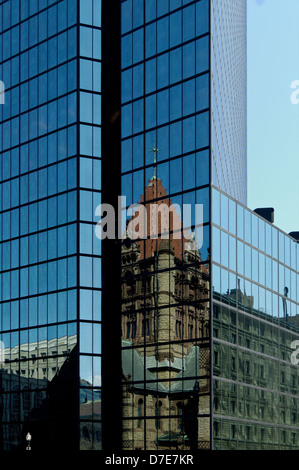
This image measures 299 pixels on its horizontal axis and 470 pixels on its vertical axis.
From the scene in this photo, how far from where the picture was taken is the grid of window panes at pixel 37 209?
70375 mm

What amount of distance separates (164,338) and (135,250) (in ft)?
26.0

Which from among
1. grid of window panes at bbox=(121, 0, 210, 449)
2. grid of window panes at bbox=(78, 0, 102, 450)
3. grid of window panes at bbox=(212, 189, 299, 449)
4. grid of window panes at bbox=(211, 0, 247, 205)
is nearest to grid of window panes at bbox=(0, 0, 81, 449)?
grid of window panes at bbox=(78, 0, 102, 450)

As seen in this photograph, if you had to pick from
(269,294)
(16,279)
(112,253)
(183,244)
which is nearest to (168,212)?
(183,244)

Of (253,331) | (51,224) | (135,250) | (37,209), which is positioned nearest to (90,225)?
(51,224)

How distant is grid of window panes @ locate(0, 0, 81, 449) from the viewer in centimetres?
7038

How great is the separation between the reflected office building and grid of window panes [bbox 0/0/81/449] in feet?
0.57

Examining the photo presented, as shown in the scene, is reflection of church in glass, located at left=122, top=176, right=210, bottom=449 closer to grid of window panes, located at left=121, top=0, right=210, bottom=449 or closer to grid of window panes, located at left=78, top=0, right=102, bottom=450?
grid of window panes, located at left=121, top=0, right=210, bottom=449

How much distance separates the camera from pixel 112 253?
69.9 meters

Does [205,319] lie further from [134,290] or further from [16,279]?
[16,279]

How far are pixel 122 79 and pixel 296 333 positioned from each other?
2650 cm

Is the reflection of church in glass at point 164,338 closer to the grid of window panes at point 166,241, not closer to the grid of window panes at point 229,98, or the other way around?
the grid of window panes at point 166,241

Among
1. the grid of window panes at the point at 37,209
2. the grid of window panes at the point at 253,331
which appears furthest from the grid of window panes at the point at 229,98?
the grid of window panes at the point at 37,209

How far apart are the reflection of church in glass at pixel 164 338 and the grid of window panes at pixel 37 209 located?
577 cm

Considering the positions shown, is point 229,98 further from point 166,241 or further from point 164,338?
point 164,338
